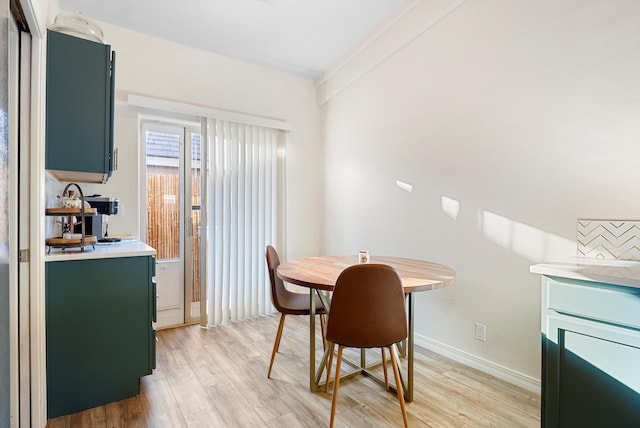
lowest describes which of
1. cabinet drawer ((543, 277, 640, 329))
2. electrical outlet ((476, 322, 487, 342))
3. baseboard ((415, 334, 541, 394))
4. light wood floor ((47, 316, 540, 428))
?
light wood floor ((47, 316, 540, 428))

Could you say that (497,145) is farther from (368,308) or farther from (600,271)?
(368,308)

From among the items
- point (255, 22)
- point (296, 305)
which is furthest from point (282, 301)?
point (255, 22)

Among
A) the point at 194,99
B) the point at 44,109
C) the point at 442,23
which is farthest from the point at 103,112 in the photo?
the point at 442,23

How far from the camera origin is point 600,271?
1571mm

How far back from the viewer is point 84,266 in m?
2.02

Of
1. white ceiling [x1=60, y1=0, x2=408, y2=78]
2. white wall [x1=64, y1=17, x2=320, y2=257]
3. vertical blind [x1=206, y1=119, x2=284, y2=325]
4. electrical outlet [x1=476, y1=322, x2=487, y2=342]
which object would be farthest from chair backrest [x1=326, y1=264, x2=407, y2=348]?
white ceiling [x1=60, y1=0, x2=408, y2=78]

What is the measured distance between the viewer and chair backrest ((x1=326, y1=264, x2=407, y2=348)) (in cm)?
174

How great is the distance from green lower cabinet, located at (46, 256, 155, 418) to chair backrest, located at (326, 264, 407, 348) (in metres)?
1.29

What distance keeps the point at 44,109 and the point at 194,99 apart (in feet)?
5.63

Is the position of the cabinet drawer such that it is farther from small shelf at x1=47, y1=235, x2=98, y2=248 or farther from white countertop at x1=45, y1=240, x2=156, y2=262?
small shelf at x1=47, y1=235, x2=98, y2=248

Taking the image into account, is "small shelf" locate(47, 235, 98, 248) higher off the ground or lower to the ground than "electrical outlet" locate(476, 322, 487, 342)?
higher

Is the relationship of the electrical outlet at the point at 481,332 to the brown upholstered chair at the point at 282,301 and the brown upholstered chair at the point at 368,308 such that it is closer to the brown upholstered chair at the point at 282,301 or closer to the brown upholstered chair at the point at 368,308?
the brown upholstered chair at the point at 368,308

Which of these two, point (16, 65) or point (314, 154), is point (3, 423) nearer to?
point (16, 65)

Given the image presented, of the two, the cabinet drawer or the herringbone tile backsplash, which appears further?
the herringbone tile backsplash
